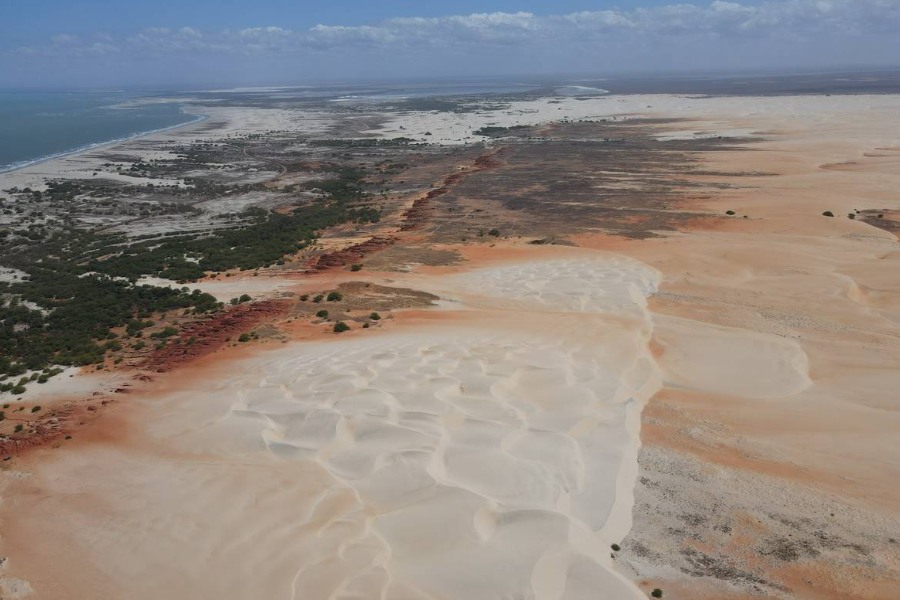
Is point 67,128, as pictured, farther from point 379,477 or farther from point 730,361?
point 730,361

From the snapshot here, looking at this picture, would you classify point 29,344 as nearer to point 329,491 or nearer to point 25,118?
point 329,491

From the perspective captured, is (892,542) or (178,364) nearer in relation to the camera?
(892,542)

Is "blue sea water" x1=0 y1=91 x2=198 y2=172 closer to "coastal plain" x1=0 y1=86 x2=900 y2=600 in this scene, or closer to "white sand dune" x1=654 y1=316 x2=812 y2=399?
"coastal plain" x1=0 y1=86 x2=900 y2=600

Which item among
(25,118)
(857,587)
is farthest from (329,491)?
(25,118)

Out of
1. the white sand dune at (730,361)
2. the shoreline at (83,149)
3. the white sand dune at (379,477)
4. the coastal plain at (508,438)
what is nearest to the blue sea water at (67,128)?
the shoreline at (83,149)

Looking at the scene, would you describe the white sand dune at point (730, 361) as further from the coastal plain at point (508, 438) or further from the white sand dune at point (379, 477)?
the white sand dune at point (379, 477)

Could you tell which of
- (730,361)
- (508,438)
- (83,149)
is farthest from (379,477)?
(83,149)
